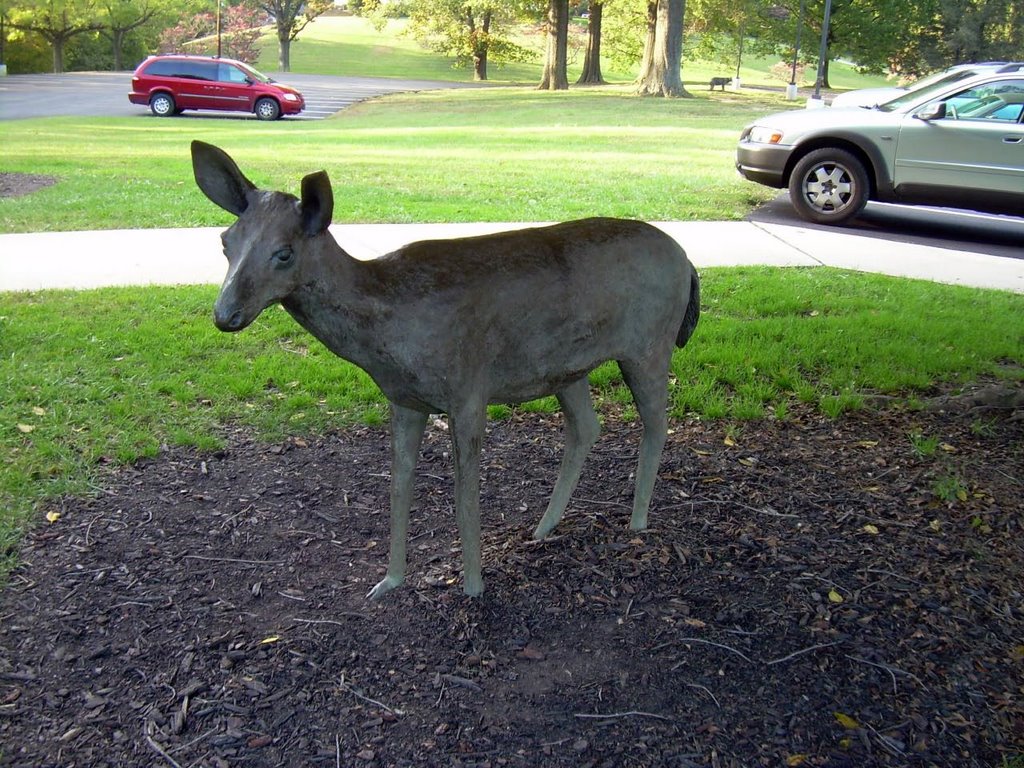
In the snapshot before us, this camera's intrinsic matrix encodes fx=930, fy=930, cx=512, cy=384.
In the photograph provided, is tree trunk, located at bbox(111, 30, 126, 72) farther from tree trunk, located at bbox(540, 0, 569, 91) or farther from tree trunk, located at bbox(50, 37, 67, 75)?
tree trunk, located at bbox(540, 0, 569, 91)

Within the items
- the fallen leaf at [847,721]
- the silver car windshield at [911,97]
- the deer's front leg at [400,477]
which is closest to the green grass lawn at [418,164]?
the silver car windshield at [911,97]

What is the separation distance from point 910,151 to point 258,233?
1029 cm

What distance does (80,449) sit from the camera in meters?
5.09

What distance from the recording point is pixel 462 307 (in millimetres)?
3199

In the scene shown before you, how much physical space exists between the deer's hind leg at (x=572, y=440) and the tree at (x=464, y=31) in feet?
147

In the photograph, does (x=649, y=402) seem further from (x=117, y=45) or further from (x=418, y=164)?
(x=117, y=45)

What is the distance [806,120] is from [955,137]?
1773mm

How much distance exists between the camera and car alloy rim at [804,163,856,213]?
11547mm

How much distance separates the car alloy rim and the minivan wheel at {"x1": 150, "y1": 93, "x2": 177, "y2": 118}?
70.5 ft

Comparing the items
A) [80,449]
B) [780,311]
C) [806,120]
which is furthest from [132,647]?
[806,120]

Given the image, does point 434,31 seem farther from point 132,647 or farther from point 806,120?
point 132,647

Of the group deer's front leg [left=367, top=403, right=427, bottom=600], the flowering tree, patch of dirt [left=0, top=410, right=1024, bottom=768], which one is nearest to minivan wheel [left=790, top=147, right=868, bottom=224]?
patch of dirt [left=0, top=410, right=1024, bottom=768]

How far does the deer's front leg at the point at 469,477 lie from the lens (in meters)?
3.26

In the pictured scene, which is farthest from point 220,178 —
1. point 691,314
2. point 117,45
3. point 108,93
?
point 117,45
